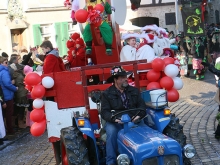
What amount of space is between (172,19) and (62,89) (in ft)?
80.1

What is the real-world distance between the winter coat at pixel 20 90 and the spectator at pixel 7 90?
53cm

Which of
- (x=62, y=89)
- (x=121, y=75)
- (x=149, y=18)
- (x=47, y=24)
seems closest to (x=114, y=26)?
(x=62, y=89)

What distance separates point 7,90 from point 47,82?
427 centimetres

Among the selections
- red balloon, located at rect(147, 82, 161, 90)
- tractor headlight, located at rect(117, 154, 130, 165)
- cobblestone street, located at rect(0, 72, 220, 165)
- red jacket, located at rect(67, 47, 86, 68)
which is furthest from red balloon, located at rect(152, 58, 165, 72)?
tractor headlight, located at rect(117, 154, 130, 165)

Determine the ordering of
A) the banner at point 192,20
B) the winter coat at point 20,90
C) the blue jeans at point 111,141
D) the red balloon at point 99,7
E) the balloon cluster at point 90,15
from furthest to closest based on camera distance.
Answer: the banner at point 192,20 < the winter coat at point 20,90 < the red balloon at point 99,7 < the balloon cluster at point 90,15 < the blue jeans at point 111,141

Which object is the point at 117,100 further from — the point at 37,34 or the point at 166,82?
the point at 37,34

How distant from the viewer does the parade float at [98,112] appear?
5680 millimetres

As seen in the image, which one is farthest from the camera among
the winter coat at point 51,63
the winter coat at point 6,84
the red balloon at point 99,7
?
the winter coat at point 6,84

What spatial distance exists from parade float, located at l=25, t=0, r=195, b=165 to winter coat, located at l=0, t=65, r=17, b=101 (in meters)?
3.01

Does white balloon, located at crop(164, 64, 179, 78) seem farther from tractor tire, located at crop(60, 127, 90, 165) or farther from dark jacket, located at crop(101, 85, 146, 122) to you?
tractor tire, located at crop(60, 127, 90, 165)

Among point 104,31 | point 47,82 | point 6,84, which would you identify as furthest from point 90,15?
point 6,84

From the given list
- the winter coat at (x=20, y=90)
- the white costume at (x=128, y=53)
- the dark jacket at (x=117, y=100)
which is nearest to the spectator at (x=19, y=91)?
the winter coat at (x=20, y=90)

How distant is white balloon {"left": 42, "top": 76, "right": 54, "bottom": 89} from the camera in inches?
310

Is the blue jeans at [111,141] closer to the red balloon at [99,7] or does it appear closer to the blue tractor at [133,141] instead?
the blue tractor at [133,141]
